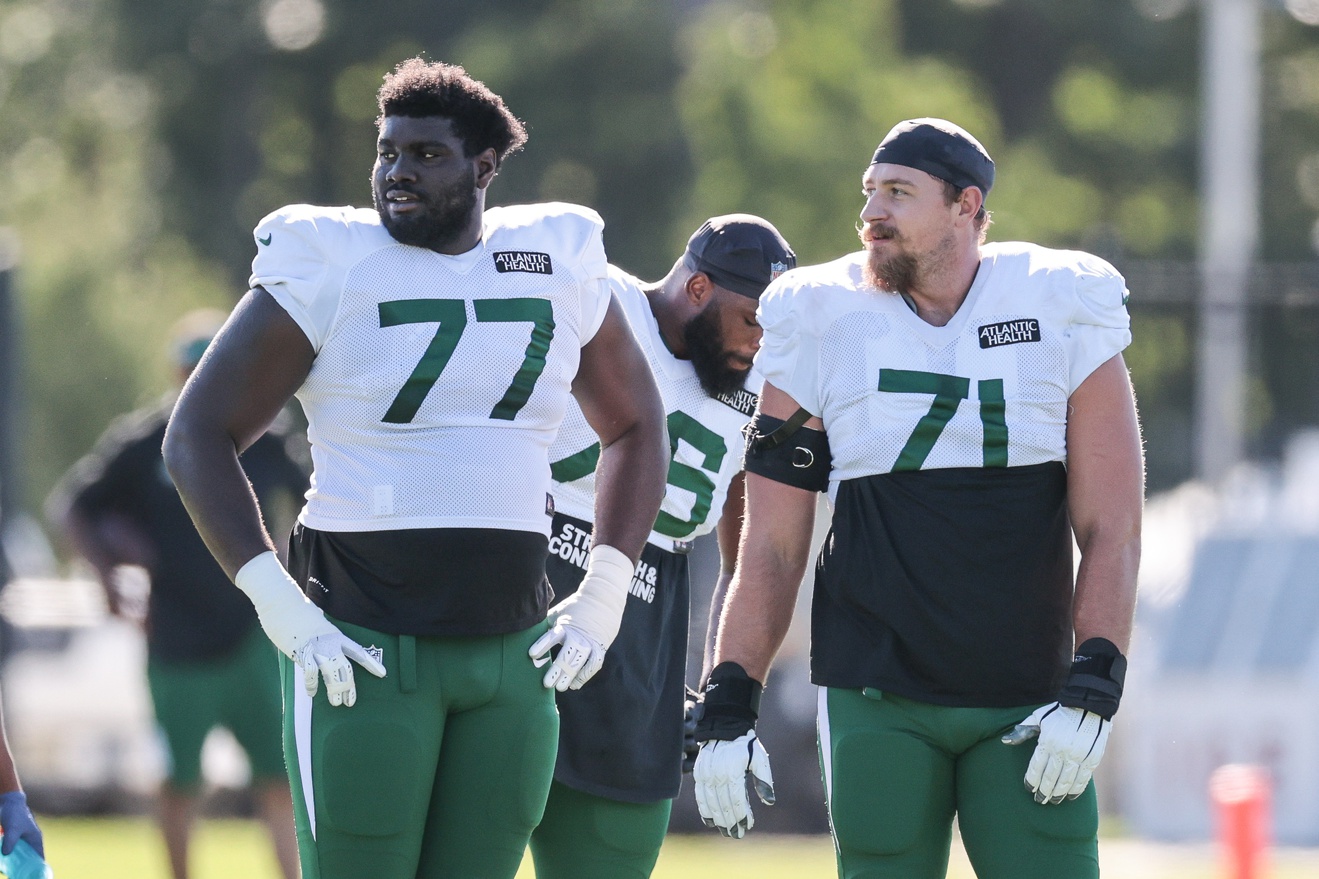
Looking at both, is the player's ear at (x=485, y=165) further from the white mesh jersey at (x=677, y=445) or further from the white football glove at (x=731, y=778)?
the white football glove at (x=731, y=778)

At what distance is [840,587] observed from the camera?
425cm

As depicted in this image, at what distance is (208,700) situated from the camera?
752 centimetres

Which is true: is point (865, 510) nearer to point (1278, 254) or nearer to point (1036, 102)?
point (1278, 254)

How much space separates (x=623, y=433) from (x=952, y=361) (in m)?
0.70

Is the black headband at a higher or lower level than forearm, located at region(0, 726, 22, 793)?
higher

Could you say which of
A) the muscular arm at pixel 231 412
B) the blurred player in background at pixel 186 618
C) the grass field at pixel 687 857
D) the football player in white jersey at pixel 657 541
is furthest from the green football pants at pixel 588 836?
the grass field at pixel 687 857

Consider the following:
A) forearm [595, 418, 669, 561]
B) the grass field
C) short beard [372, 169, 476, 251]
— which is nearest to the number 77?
short beard [372, 169, 476, 251]

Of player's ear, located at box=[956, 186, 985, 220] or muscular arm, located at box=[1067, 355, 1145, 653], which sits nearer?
muscular arm, located at box=[1067, 355, 1145, 653]

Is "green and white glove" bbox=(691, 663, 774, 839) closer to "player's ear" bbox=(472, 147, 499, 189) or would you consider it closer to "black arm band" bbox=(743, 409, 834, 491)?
"black arm band" bbox=(743, 409, 834, 491)

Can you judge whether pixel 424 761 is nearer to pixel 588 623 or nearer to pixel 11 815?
pixel 588 623

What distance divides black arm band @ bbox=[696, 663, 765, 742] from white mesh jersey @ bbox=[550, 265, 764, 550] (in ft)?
2.43

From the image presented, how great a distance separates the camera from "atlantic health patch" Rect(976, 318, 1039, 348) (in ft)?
13.8

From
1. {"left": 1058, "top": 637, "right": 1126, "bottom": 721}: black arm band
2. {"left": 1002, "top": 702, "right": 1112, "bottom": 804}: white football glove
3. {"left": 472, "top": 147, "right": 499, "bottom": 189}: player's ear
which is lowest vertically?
{"left": 1002, "top": 702, "right": 1112, "bottom": 804}: white football glove

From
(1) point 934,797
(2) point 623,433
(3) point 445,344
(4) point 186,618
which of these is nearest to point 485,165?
(3) point 445,344
